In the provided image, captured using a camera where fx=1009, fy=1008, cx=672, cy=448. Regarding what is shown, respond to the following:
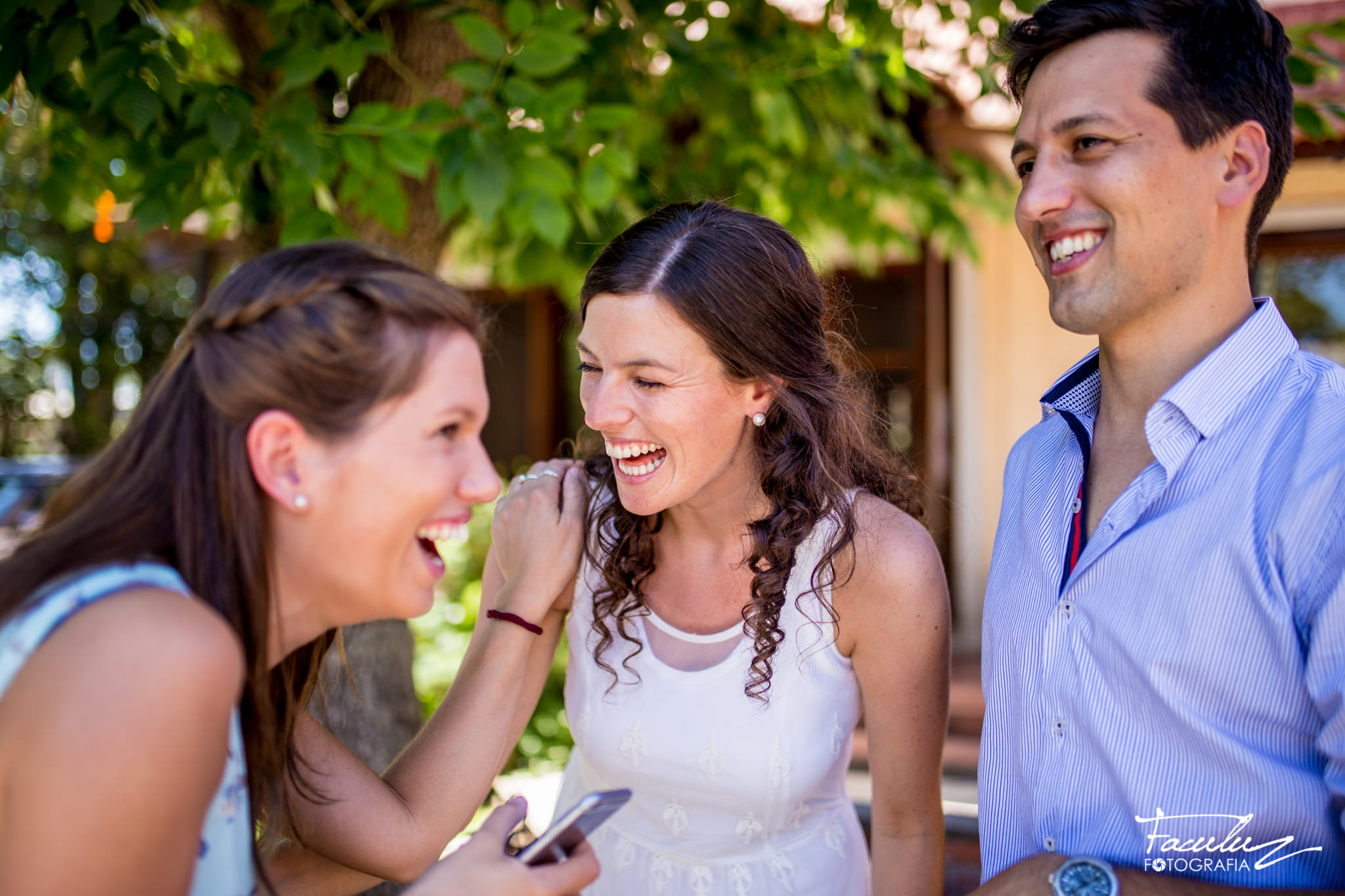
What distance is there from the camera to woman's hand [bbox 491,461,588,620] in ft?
7.14

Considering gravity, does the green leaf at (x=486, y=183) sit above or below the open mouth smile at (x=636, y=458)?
above

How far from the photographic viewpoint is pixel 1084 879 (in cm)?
154

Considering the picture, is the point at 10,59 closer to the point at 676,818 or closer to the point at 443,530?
the point at 443,530

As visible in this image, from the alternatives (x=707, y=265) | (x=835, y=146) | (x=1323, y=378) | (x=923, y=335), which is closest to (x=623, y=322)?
(x=707, y=265)

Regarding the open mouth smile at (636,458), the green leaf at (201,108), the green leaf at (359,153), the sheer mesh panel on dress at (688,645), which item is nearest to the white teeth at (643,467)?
the open mouth smile at (636,458)

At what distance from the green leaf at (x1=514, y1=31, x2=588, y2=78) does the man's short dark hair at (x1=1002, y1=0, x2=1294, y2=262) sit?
118 centimetres

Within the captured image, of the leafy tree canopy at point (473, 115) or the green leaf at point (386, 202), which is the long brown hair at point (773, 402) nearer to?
the leafy tree canopy at point (473, 115)

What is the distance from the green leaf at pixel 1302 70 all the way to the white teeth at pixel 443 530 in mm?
2464

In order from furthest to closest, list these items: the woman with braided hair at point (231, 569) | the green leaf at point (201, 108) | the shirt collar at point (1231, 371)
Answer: the green leaf at point (201, 108) → the shirt collar at point (1231, 371) → the woman with braided hair at point (231, 569)

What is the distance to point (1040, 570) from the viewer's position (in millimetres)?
1774

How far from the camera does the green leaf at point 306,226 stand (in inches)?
94.2

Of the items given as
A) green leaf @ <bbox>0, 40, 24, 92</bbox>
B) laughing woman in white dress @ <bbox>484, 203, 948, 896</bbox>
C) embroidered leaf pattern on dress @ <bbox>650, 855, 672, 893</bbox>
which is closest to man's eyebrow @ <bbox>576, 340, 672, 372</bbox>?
laughing woman in white dress @ <bbox>484, 203, 948, 896</bbox>

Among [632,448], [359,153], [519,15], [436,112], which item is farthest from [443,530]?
[519,15]

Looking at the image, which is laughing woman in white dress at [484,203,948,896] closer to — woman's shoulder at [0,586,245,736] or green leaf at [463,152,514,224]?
green leaf at [463,152,514,224]
